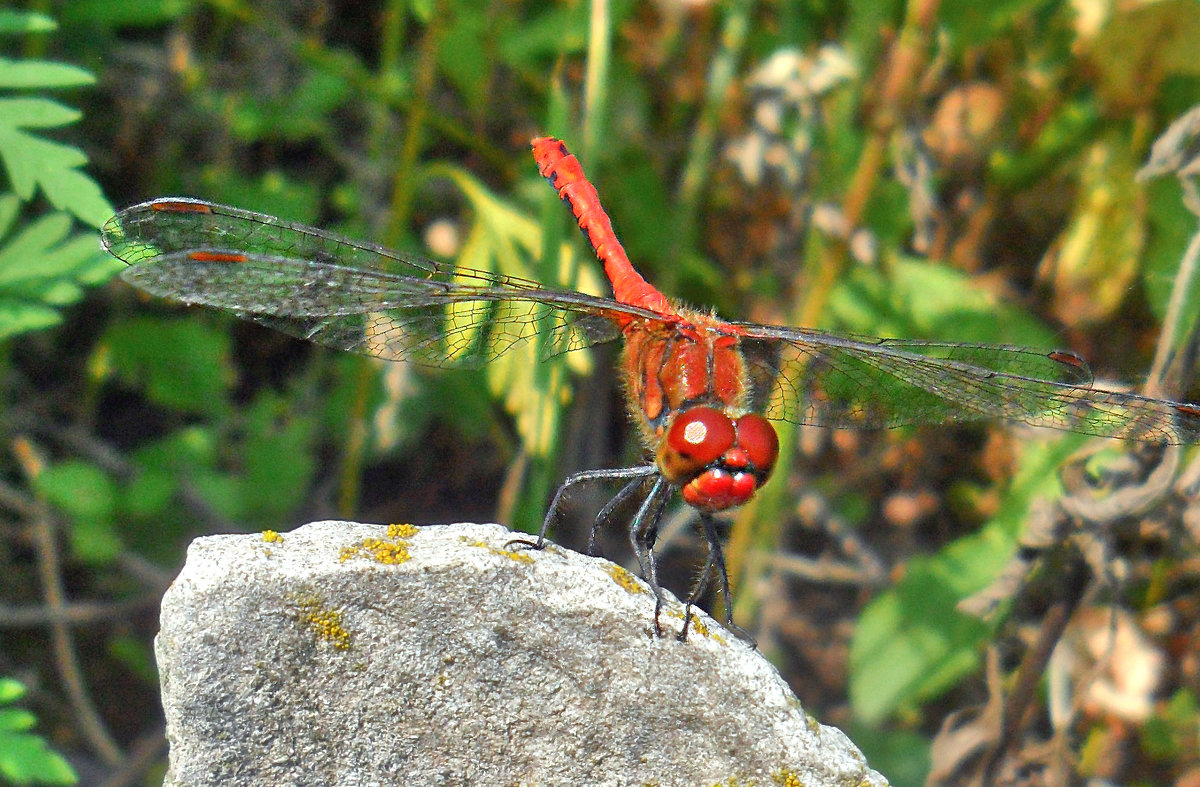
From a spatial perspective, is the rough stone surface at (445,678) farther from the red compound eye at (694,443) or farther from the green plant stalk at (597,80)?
the green plant stalk at (597,80)

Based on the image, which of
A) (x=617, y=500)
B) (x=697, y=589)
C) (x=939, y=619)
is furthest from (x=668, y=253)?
(x=697, y=589)

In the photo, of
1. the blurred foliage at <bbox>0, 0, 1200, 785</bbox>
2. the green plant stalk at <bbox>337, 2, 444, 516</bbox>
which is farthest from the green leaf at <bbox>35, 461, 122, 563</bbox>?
the green plant stalk at <bbox>337, 2, 444, 516</bbox>

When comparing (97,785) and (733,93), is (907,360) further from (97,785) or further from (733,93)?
(97,785)

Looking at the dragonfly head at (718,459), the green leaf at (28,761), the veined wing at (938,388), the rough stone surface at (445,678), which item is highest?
the veined wing at (938,388)

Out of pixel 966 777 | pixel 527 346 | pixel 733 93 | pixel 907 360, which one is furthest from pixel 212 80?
pixel 966 777

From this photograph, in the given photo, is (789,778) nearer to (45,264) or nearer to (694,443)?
(694,443)

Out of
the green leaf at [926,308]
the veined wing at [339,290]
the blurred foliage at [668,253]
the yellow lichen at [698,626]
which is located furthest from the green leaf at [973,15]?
the yellow lichen at [698,626]
